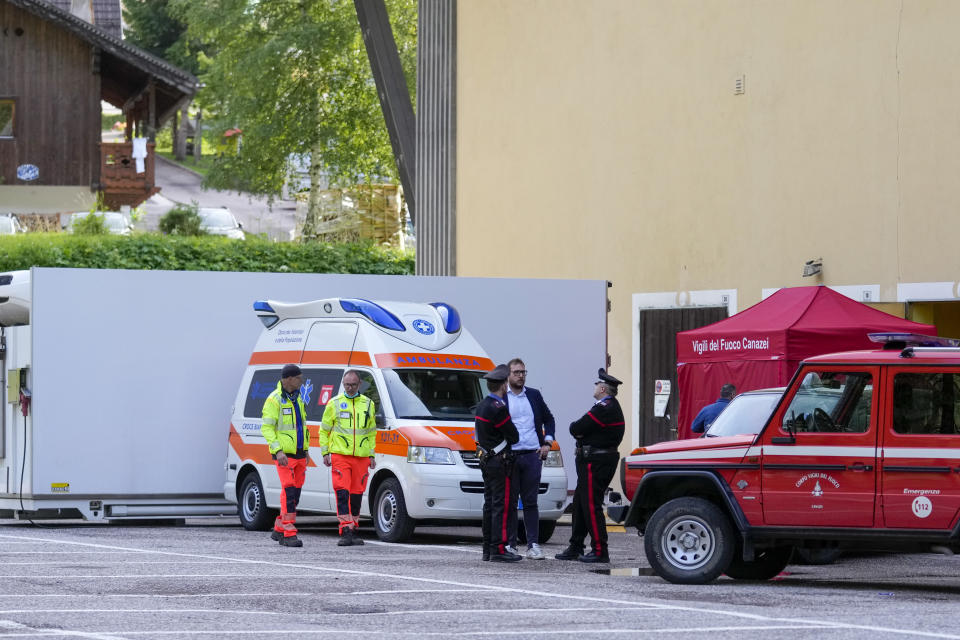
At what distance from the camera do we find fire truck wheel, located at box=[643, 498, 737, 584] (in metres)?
13.0

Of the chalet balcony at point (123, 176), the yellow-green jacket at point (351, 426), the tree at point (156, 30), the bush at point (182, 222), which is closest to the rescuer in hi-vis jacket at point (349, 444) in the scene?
the yellow-green jacket at point (351, 426)

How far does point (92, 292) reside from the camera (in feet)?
60.9

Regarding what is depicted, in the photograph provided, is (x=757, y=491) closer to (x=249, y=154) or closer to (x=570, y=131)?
(x=570, y=131)

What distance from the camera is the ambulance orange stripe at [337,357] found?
57.6 feet

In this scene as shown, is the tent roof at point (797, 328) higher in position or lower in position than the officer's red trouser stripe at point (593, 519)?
higher

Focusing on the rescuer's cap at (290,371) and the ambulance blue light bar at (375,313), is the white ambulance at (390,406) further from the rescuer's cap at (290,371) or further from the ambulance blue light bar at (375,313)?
the rescuer's cap at (290,371)

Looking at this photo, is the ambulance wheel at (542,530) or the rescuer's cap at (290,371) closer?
the rescuer's cap at (290,371)

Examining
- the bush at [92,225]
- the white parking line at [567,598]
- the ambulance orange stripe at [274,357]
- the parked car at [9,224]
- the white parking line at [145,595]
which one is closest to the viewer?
the white parking line at [567,598]

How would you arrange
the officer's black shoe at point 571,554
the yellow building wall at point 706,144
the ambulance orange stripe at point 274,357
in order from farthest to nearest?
the yellow building wall at point 706,144 < the ambulance orange stripe at point 274,357 < the officer's black shoe at point 571,554

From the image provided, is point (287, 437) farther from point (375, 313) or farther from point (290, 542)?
point (375, 313)

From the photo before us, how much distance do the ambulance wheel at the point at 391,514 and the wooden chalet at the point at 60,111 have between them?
31.8 metres

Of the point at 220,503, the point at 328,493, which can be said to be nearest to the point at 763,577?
the point at 328,493

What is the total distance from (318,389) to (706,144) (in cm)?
682

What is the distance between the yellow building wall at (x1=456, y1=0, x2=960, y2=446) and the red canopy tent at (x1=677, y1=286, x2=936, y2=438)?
141 cm
